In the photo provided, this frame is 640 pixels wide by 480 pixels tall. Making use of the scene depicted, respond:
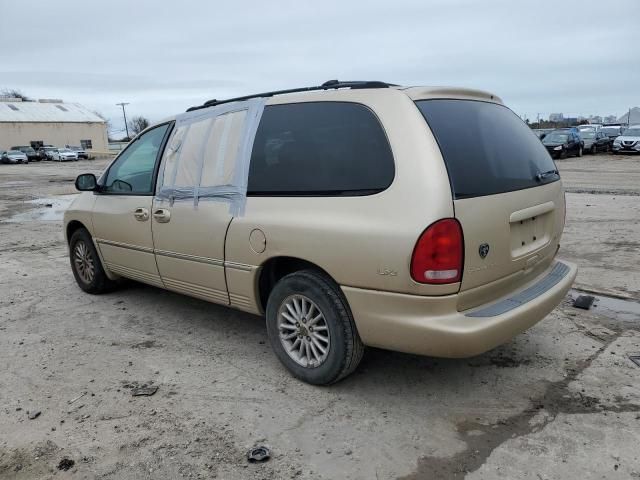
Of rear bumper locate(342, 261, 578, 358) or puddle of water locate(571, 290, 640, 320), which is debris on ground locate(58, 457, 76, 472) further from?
puddle of water locate(571, 290, 640, 320)

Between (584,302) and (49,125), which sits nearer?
(584,302)

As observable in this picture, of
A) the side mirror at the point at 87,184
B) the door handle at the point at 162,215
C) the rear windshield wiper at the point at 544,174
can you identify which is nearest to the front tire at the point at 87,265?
the side mirror at the point at 87,184

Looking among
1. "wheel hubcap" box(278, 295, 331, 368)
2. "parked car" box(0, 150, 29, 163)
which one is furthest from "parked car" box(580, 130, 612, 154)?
"parked car" box(0, 150, 29, 163)

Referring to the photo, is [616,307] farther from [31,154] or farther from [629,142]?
[31,154]

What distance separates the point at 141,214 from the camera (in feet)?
14.4

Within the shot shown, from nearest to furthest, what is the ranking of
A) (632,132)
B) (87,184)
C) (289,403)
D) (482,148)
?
(482,148) → (289,403) → (87,184) → (632,132)

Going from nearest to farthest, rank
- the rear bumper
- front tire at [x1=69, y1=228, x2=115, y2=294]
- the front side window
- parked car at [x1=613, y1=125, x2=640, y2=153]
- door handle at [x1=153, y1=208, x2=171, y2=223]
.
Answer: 1. the rear bumper
2. door handle at [x1=153, y1=208, x2=171, y2=223]
3. the front side window
4. front tire at [x1=69, y1=228, x2=115, y2=294]
5. parked car at [x1=613, y1=125, x2=640, y2=153]

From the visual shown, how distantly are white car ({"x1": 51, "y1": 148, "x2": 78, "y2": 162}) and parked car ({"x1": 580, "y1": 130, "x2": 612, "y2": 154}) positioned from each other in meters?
41.7

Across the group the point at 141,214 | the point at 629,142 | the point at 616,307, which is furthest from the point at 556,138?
the point at 141,214

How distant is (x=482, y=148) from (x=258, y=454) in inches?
85.0

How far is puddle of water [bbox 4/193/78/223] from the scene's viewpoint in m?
11.4

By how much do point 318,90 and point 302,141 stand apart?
385 mm

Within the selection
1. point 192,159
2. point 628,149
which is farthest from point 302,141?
point 628,149

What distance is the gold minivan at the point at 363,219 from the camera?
278 centimetres
